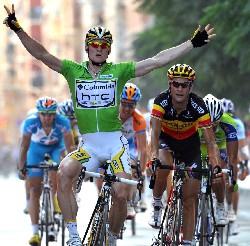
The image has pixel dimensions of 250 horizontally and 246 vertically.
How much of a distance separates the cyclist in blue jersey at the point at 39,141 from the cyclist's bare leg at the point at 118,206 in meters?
4.17

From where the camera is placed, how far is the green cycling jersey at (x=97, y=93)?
426 inches

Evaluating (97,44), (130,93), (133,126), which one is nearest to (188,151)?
(97,44)

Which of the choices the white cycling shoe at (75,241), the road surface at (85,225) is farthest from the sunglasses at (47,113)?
the white cycling shoe at (75,241)

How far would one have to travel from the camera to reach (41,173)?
15852mm

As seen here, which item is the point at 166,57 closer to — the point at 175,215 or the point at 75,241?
the point at 175,215

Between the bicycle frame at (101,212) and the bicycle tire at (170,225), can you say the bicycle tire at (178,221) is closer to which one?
the bicycle tire at (170,225)

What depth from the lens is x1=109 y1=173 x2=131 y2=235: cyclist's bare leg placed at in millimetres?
Result: 10586

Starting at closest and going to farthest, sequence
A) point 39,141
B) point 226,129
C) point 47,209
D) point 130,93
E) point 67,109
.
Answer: point 226,129 < point 130,93 < point 47,209 < point 39,141 < point 67,109

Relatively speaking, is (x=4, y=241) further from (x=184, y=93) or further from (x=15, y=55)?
(x=15, y=55)

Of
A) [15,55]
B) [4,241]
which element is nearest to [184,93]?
[4,241]

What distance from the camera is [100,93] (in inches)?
427

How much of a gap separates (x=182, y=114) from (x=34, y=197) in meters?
4.31

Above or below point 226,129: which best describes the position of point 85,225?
below

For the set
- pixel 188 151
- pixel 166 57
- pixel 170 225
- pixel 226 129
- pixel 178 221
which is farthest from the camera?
pixel 226 129
